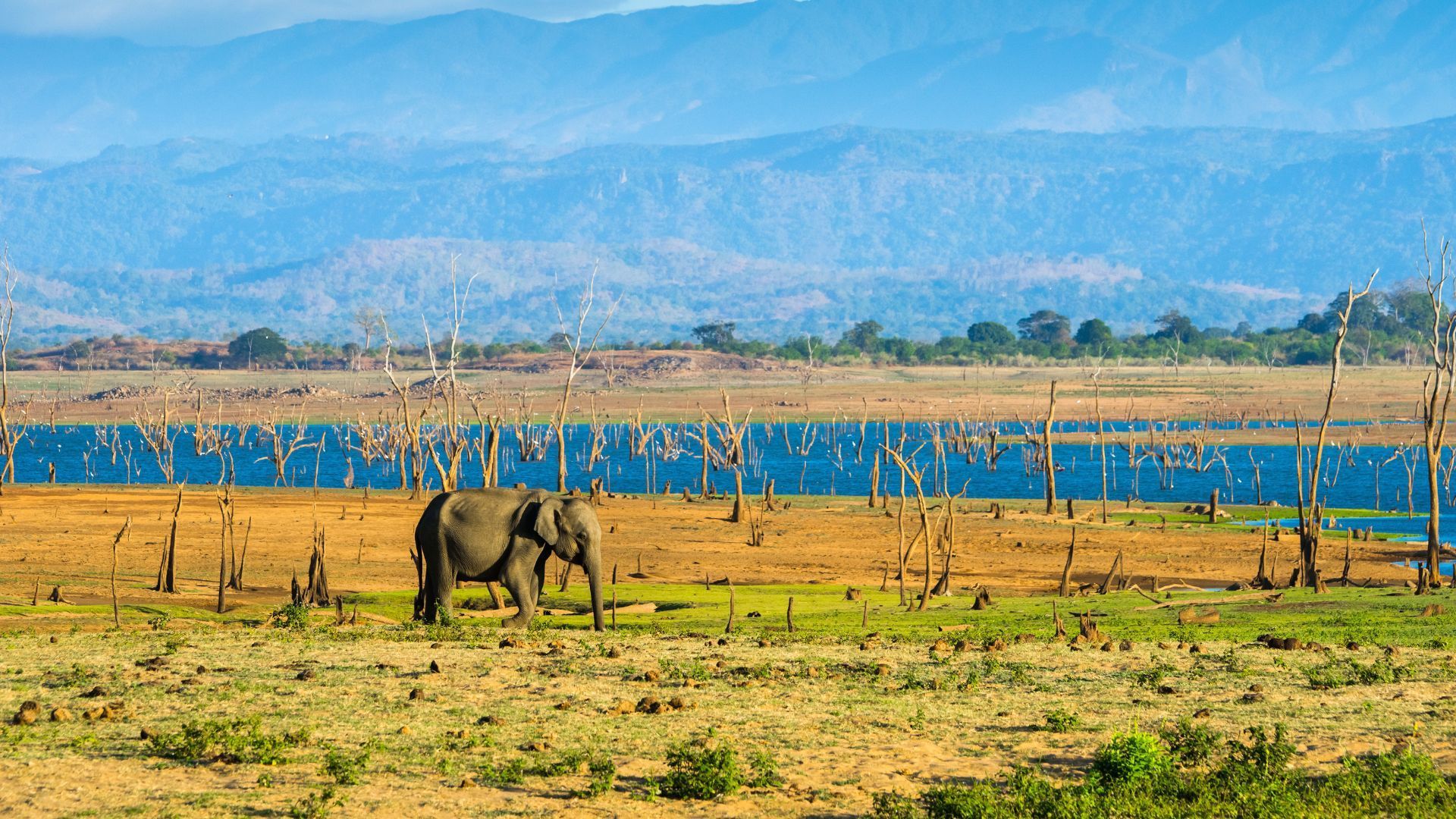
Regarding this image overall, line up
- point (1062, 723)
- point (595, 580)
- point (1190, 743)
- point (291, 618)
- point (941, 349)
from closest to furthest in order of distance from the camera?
point (1190, 743) < point (1062, 723) < point (291, 618) < point (595, 580) < point (941, 349)

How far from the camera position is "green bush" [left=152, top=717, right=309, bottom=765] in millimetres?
13688

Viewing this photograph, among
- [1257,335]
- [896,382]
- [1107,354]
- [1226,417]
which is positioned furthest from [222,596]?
[1257,335]

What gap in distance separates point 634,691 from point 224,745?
15.1 feet

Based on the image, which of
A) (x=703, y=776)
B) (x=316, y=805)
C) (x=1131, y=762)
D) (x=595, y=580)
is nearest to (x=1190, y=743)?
(x=1131, y=762)

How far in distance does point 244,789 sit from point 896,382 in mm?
130604

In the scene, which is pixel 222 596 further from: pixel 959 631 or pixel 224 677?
pixel 959 631

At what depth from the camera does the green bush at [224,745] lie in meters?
13.7

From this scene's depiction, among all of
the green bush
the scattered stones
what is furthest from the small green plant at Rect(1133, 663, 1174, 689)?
the scattered stones

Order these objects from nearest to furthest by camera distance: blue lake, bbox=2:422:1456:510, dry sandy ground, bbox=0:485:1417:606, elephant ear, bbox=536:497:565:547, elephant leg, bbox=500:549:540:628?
elephant ear, bbox=536:497:565:547 → elephant leg, bbox=500:549:540:628 → dry sandy ground, bbox=0:485:1417:606 → blue lake, bbox=2:422:1456:510

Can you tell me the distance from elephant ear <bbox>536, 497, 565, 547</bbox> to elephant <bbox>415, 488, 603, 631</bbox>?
0.03 ft

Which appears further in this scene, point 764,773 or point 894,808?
point 764,773

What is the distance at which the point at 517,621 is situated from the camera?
22703 millimetres

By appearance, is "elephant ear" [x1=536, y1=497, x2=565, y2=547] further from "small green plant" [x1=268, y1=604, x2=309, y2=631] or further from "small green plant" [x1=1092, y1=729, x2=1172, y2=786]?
"small green plant" [x1=1092, y1=729, x2=1172, y2=786]

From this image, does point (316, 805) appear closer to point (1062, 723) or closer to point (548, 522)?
point (1062, 723)
